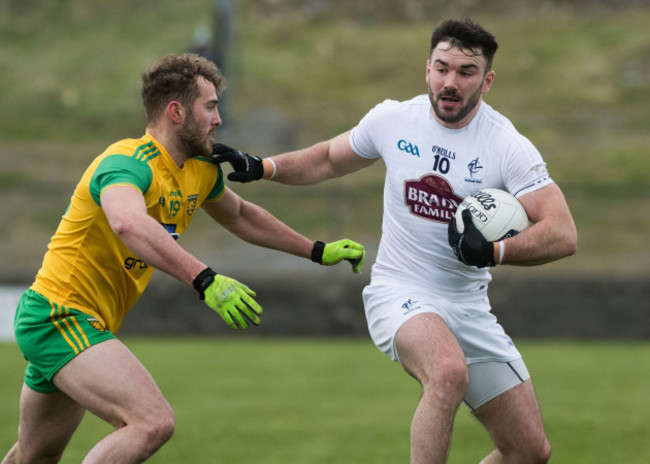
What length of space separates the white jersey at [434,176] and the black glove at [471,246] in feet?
0.98

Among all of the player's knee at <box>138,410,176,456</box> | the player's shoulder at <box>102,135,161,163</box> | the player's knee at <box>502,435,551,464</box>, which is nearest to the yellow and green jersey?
the player's shoulder at <box>102,135,161,163</box>

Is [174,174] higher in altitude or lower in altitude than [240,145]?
higher

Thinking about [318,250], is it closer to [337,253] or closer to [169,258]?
[337,253]

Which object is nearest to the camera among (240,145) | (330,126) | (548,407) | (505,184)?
(505,184)

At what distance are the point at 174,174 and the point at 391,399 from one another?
6017 mm

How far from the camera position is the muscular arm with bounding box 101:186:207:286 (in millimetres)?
5023

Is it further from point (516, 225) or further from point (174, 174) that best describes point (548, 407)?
point (174, 174)

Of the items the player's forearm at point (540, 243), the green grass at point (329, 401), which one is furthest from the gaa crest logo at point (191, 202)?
the green grass at point (329, 401)

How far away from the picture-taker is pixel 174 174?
5656 millimetres

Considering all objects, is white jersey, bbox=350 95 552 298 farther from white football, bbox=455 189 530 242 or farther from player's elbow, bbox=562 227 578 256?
player's elbow, bbox=562 227 578 256

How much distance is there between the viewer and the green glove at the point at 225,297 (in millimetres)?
5047

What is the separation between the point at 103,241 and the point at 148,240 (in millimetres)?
566

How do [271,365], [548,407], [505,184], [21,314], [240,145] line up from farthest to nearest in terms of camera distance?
1. [240,145]
2. [271,365]
3. [548,407]
4. [505,184]
5. [21,314]

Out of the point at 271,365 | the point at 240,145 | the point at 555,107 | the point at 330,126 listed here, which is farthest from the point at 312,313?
the point at 555,107
